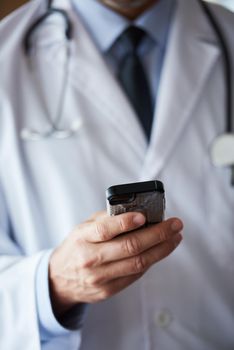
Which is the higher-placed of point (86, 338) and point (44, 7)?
point (44, 7)

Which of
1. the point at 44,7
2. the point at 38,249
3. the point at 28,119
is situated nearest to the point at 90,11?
the point at 44,7

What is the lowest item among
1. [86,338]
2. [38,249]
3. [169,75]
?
[86,338]

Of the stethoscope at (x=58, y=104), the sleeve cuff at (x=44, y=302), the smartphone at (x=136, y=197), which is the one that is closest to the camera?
the smartphone at (x=136, y=197)

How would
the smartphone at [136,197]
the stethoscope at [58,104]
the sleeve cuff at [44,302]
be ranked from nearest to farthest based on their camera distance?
the smartphone at [136,197]
the sleeve cuff at [44,302]
the stethoscope at [58,104]

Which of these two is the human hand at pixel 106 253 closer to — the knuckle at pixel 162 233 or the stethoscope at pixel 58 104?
the knuckle at pixel 162 233

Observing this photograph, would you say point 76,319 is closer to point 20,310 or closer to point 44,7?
point 20,310

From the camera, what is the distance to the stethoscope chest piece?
1.84 ft

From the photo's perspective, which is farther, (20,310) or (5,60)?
(5,60)

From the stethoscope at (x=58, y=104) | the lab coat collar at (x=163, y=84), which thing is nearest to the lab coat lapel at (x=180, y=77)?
the lab coat collar at (x=163, y=84)

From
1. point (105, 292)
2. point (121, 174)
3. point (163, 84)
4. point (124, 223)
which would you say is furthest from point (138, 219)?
point (163, 84)

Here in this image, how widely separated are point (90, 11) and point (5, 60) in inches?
6.3

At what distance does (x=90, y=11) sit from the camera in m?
0.60

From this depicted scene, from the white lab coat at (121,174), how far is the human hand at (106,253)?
0.11m

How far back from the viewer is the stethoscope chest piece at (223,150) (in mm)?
562
